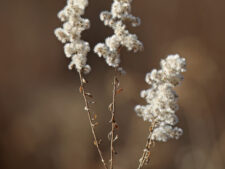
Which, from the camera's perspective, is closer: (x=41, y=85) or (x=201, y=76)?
(x=201, y=76)

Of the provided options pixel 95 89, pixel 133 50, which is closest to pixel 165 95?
pixel 133 50

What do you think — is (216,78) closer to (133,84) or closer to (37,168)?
(133,84)

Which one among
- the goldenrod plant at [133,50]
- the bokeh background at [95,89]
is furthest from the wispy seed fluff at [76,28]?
the bokeh background at [95,89]

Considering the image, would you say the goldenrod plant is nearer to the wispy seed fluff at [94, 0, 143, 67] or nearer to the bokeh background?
the wispy seed fluff at [94, 0, 143, 67]

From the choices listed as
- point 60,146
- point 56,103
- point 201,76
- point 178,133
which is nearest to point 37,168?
point 60,146

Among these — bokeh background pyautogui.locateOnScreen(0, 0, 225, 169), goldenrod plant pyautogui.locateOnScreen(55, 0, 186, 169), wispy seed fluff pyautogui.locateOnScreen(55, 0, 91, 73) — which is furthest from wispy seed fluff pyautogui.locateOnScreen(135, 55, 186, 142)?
bokeh background pyautogui.locateOnScreen(0, 0, 225, 169)

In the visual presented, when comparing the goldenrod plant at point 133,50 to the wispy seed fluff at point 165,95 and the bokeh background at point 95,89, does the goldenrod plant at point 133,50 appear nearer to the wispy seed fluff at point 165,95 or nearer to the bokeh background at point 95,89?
the wispy seed fluff at point 165,95
